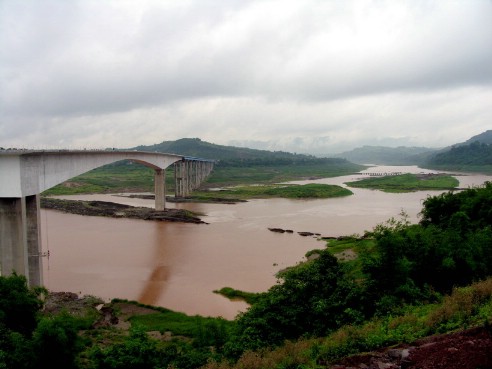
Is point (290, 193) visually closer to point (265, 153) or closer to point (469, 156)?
point (469, 156)

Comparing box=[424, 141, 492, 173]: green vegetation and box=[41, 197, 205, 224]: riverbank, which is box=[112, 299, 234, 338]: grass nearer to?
box=[41, 197, 205, 224]: riverbank

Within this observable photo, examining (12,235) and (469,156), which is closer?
(12,235)

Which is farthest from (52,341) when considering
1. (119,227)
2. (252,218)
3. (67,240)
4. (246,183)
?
(246,183)

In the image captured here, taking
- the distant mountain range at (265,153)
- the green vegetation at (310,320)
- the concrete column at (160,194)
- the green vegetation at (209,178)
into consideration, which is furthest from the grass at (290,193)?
the distant mountain range at (265,153)

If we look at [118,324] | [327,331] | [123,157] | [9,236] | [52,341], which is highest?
[123,157]

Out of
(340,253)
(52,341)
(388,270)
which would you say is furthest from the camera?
(340,253)

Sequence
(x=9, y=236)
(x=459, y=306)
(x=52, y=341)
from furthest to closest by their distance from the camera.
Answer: (x=9, y=236), (x=459, y=306), (x=52, y=341)

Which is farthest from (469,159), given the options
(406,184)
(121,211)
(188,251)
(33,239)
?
(33,239)

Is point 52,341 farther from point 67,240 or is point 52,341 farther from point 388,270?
point 67,240
